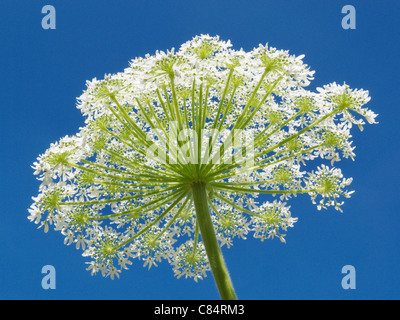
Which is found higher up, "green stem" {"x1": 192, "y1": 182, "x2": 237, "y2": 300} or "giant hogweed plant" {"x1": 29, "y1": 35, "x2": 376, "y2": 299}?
"giant hogweed plant" {"x1": 29, "y1": 35, "x2": 376, "y2": 299}

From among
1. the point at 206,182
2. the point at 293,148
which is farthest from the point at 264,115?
the point at 206,182

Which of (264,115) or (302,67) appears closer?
(302,67)

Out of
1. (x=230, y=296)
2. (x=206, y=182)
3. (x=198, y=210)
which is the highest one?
(x=206, y=182)

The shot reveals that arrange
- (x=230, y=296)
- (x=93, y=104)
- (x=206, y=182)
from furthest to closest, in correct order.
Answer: (x=93, y=104) → (x=206, y=182) → (x=230, y=296)

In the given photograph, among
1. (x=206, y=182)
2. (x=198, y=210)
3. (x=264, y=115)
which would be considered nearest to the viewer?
(x=198, y=210)

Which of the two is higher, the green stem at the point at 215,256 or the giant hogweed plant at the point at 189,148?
the giant hogweed plant at the point at 189,148

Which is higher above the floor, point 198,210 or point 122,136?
point 122,136

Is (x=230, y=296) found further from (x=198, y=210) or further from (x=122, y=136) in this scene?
(x=122, y=136)
